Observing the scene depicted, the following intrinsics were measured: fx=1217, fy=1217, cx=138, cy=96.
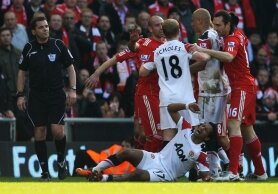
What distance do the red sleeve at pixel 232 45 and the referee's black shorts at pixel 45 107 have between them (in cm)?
292

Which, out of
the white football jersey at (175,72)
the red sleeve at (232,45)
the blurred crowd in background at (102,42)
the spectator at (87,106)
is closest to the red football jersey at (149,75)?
the white football jersey at (175,72)

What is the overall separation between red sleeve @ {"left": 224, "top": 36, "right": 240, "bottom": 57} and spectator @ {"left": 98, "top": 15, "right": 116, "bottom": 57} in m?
7.24

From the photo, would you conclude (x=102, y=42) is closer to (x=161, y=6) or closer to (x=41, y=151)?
(x=161, y=6)

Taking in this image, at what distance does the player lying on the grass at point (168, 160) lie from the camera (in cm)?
1630

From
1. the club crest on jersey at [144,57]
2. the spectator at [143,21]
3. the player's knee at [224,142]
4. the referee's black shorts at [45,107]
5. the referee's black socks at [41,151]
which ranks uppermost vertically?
the spectator at [143,21]

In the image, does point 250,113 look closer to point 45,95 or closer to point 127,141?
point 45,95

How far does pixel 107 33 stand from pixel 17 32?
2.29m

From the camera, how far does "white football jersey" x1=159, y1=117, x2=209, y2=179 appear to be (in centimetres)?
1636

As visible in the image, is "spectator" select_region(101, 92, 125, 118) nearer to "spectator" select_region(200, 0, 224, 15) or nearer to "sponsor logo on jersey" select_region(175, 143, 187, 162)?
"spectator" select_region(200, 0, 224, 15)

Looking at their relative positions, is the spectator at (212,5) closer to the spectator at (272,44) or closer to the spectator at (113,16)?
the spectator at (272,44)

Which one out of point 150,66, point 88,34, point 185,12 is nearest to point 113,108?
point 88,34

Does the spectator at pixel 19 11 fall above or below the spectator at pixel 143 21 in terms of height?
above

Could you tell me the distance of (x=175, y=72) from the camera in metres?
16.7

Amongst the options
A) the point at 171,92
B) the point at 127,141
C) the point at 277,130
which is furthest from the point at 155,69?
the point at 277,130
